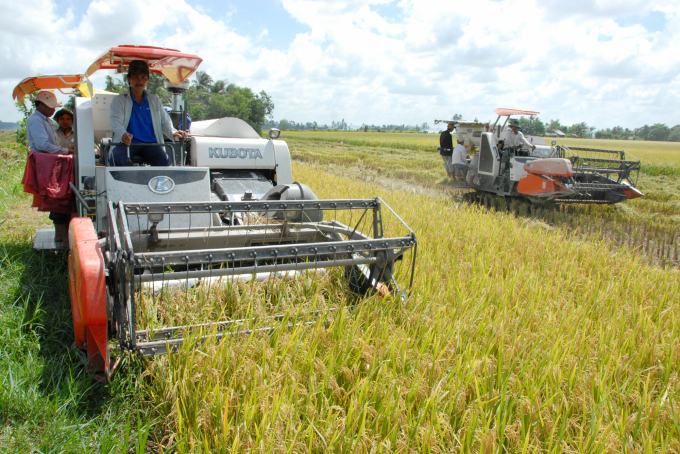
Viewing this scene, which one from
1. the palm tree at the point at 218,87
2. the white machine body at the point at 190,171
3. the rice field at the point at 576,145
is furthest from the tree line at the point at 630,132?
the white machine body at the point at 190,171

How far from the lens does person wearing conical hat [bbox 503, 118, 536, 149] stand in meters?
9.55

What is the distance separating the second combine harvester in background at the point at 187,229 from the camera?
90.2 inches

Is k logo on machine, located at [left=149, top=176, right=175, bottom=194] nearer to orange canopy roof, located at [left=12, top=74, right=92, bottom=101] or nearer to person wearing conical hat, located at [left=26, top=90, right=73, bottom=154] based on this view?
person wearing conical hat, located at [left=26, top=90, right=73, bottom=154]

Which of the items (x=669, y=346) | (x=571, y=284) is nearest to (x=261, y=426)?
(x=669, y=346)

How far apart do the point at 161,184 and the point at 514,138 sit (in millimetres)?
7912

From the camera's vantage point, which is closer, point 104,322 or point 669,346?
point 104,322

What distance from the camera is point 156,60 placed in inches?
164

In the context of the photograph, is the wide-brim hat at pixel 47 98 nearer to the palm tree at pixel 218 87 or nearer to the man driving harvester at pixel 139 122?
the man driving harvester at pixel 139 122

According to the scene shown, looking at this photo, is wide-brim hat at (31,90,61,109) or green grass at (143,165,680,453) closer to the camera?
green grass at (143,165,680,453)

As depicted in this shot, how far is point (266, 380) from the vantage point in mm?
2084

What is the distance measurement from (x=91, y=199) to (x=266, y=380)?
2853 millimetres

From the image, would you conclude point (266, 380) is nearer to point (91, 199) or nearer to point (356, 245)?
point (356, 245)

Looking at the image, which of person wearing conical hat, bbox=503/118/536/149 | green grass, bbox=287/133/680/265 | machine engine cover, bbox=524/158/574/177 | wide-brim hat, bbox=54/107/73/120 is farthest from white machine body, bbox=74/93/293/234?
person wearing conical hat, bbox=503/118/536/149

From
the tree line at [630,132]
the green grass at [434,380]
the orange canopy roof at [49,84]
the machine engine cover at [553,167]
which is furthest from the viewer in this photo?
the tree line at [630,132]
